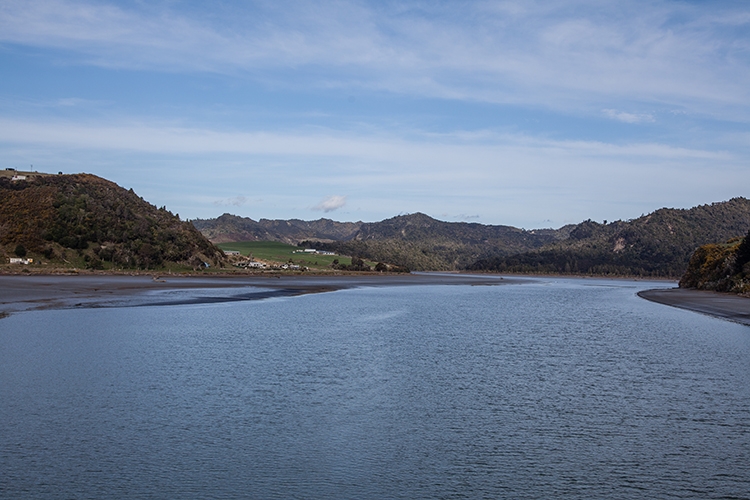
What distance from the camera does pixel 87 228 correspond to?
339 ft

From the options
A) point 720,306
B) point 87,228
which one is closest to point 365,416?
point 720,306

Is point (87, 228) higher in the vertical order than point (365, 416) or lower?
higher

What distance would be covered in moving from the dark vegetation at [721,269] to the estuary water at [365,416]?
4502cm

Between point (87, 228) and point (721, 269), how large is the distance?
94.5 meters

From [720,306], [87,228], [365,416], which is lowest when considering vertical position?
[365,416]

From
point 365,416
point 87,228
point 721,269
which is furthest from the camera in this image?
point 87,228

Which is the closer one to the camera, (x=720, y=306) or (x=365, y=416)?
(x=365, y=416)

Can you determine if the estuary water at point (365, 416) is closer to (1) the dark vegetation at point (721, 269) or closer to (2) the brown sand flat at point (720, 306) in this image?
(2) the brown sand flat at point (720, 306)

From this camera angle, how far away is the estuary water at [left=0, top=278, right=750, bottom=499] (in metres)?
12.6

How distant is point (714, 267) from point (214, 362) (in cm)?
8316

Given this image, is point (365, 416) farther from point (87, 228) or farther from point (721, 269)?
point (87, 228)

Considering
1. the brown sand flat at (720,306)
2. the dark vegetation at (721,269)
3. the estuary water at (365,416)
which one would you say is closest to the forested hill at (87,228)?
the estuary water at (365,416)

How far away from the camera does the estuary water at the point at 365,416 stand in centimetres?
1259

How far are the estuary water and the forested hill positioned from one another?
6713 cm
